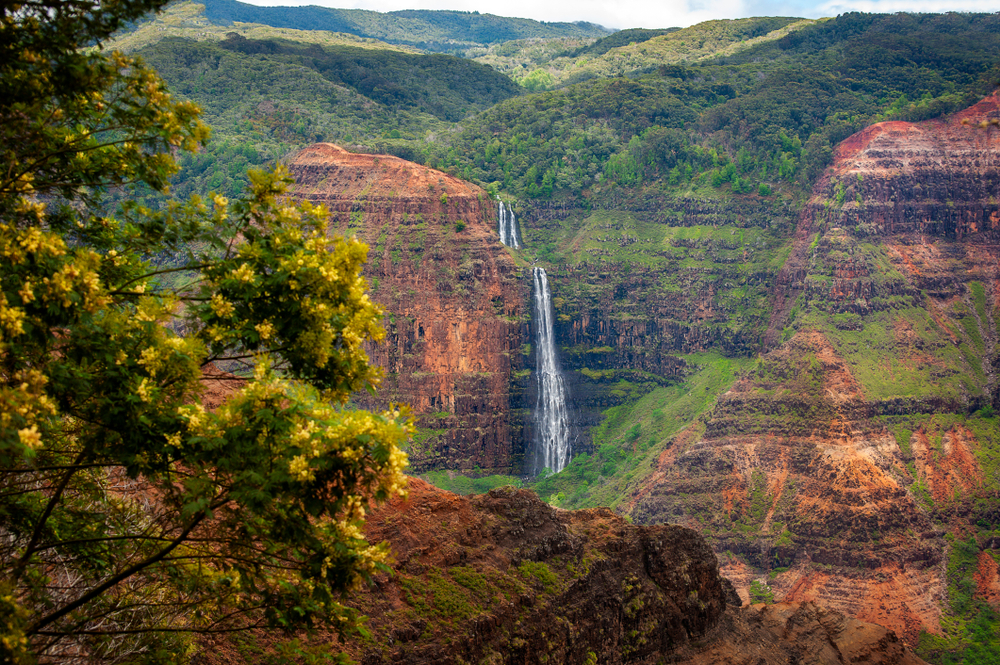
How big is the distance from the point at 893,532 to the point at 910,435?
935 cm

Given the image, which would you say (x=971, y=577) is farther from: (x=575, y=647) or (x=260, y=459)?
(x=260, y=459)

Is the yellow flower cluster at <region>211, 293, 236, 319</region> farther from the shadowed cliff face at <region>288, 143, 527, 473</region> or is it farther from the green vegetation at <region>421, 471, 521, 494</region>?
the shadowed cliff face at <region>288, 143, 527, 473</region>

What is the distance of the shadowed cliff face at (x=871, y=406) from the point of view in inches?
2744

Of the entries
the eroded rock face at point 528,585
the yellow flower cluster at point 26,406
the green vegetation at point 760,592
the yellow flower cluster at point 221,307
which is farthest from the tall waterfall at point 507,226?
the yellow flower cluster at point 26,406

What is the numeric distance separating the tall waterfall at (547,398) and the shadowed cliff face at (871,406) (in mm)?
14566

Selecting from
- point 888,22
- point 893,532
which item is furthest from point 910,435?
point 888,22

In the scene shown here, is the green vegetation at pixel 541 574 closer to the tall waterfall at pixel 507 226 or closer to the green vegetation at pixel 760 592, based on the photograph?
the green vegetation at pixel 760 592

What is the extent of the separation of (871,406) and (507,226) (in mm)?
42495

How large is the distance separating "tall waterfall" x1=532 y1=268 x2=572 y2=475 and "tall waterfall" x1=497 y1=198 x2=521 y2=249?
7029 millimetres

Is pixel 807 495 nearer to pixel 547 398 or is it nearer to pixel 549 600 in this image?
pixel 547 398

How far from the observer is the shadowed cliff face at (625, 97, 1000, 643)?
69.7m

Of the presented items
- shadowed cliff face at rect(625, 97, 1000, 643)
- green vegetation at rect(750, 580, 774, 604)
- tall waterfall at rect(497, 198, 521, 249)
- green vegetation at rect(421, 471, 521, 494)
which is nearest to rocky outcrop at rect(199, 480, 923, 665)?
green vegetation at rect(750, 580, 774, 604)

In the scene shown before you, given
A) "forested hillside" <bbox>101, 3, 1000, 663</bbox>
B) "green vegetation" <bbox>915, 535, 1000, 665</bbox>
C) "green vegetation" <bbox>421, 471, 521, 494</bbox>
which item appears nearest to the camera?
"green vegetation" <bbox>915, 535, 1000, 665</bbox>

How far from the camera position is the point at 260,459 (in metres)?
12.3
